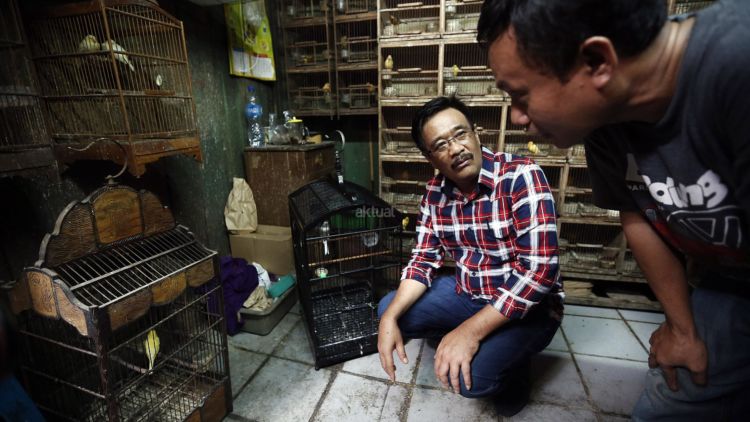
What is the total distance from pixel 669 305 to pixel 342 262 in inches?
70.4

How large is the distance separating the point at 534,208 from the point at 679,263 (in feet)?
1.71

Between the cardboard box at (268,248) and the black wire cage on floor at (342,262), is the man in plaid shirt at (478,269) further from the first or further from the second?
the cardboard box at (268,248)

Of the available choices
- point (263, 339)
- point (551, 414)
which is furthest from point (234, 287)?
point (551, 414)

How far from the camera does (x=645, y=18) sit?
542mm

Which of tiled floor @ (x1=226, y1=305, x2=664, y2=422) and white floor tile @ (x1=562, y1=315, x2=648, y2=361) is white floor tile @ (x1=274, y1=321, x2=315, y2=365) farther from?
white floor tile @ (x1=562, y1=315, x2=648, y2=361)

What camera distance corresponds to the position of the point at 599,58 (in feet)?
1.86

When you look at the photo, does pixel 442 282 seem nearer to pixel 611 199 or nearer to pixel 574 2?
pixel 611 199

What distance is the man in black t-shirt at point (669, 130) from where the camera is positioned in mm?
534

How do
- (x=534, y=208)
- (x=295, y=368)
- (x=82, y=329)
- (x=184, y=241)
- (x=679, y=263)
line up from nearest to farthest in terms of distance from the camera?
(x=679, y=263) → (x=82, y=329) → (x=534, y=208) → (x=184, y=241) → (x=295, y=368)

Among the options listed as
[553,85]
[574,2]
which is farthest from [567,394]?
[574,2]

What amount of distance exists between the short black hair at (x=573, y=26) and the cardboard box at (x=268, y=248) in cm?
225

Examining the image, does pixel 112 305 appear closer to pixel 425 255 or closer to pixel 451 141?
pixel 425 255

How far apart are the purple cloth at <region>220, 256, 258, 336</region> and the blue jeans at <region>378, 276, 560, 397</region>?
104 cm

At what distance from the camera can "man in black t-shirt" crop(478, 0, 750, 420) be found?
1.75 feet
